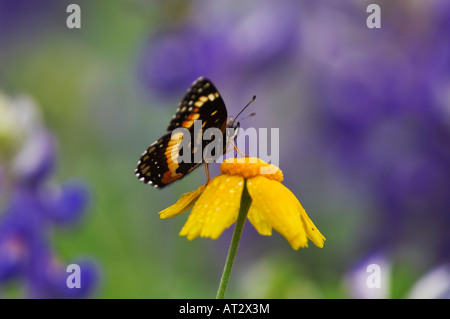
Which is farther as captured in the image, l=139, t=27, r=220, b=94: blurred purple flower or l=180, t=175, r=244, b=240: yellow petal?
l=139, t=27, r=220, b=94: blurred purple flower

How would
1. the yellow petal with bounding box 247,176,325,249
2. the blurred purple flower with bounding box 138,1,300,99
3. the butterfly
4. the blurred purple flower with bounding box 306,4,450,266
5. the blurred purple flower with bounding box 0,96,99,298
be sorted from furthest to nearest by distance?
1. the blurred purple flower with bounding box 138,1,300,99
2. the blurred purple flower with bounding box 306,4,450,266
3. the blurred purple flower with bounding box 0,96,99,298
4. the butterfly
5. the yellow petal with bounding box 247,176,325,249

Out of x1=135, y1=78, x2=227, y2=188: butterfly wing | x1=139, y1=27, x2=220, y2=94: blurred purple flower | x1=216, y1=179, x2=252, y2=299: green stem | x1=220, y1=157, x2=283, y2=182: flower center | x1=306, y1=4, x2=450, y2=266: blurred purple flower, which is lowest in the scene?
x1=216, y1=179, x2=252, y2=299: green stem

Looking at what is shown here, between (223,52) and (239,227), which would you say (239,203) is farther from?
(223,52)

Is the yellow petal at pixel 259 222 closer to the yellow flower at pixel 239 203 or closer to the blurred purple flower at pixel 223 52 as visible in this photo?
the yellow flower at pixel 239 203

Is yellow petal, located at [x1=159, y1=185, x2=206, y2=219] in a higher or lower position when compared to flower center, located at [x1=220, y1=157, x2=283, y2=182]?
lower

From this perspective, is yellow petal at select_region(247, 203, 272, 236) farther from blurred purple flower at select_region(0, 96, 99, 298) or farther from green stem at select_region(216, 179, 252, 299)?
blurred purple flower at select_region(0, 96, 99, 298)

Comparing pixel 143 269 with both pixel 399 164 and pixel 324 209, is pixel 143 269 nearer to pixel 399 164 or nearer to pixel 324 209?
pixel 324 209

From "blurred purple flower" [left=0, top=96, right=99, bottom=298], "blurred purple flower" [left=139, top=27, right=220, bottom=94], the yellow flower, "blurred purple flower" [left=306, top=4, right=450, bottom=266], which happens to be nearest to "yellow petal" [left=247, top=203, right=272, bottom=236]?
the yellow flower

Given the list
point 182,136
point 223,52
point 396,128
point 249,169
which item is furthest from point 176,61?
point 249,169
